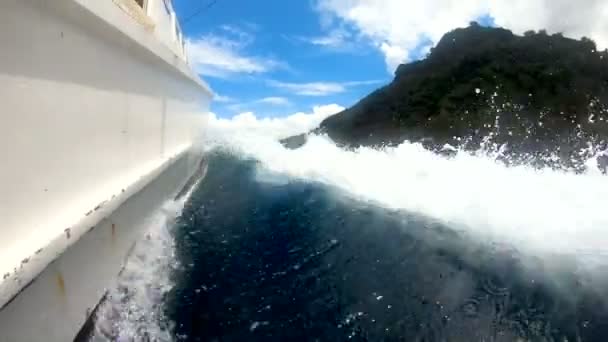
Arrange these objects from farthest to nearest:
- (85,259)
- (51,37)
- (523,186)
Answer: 1. (523,186)
2. (85,259)
3. (51,37)

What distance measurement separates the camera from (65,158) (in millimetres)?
2232

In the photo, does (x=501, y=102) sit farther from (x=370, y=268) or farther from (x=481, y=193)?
(x=370, y=268)

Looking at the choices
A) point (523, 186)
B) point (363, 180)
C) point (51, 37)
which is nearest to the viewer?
point (51, 37)

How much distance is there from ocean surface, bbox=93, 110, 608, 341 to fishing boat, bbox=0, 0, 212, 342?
2.03 ft

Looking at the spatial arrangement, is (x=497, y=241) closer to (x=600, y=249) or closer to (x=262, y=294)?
(x=600, y=249)

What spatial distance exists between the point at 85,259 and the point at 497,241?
427 centimetres

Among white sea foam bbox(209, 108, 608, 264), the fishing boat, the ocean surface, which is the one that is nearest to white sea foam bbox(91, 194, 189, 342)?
the ocean surface

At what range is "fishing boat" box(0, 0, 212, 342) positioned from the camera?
171 cm

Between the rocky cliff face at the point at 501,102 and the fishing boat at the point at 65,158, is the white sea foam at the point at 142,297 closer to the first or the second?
the fishing boat at the point at 65,158

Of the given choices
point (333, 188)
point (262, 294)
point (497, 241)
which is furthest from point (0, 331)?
point (333, 188)

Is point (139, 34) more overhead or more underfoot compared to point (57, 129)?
more overhead

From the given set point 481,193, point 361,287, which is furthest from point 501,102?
point 361,287

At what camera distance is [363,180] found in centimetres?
877

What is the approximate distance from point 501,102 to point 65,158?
37862mm
